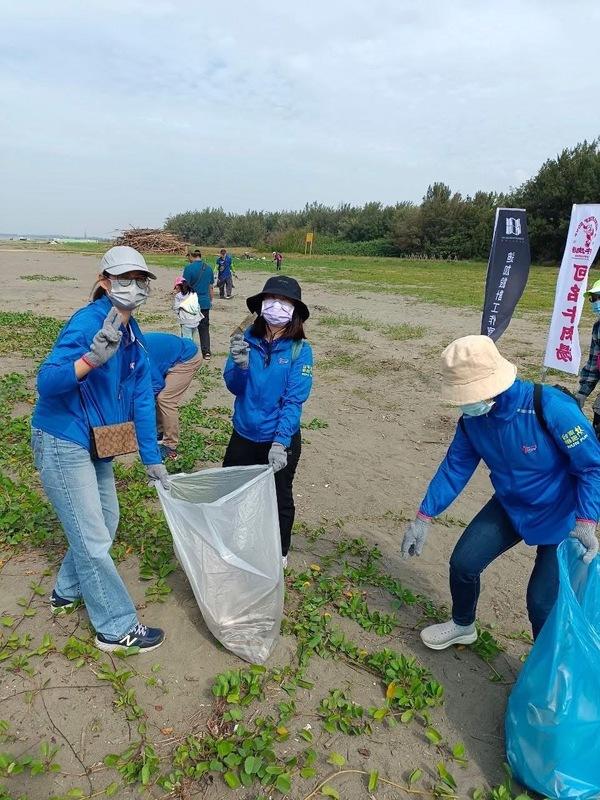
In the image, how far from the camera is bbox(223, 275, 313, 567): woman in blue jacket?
2.99m

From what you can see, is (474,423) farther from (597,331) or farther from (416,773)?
(597,331)

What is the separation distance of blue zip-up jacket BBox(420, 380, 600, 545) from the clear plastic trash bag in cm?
106

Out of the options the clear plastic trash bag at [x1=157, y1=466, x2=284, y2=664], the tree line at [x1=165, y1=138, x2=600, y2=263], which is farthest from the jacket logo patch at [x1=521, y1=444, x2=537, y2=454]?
the tree line at [x1=165, y1=138, x2=600, y2=263]

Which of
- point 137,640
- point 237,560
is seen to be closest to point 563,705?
point 237,560

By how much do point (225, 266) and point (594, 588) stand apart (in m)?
16.6

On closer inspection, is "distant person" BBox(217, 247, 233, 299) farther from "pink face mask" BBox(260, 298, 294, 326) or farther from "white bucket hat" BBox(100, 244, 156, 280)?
"white bucket hat" BBox(100, 244, 156, 280)

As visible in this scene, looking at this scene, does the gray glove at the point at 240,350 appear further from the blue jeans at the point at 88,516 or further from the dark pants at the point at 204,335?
the dark pants at the point at 204,335

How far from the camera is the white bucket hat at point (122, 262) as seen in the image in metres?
2.29

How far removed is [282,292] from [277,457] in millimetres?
889

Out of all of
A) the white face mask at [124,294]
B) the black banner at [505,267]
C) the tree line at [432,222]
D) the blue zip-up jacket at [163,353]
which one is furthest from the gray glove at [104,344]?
the tree line at [432,222]

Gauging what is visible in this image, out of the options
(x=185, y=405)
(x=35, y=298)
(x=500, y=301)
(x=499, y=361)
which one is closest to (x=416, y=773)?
(x=499, y=361)

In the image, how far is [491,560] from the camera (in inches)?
99.8

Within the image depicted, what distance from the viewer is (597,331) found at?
4691mm

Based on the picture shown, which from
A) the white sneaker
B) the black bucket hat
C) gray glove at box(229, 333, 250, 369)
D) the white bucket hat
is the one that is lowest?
the white sneaker
